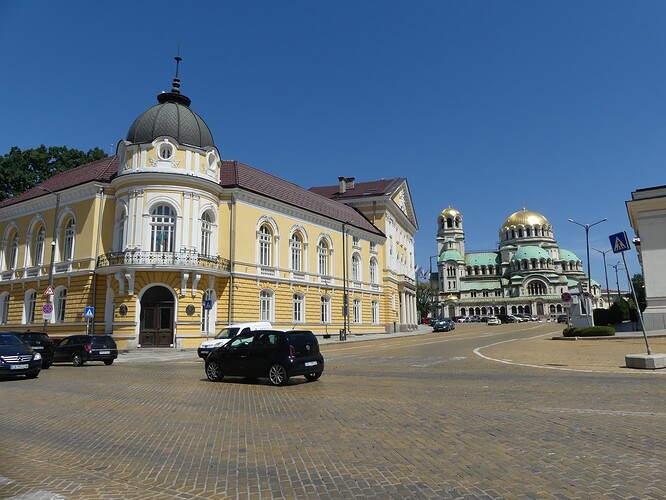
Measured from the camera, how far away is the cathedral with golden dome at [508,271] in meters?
128

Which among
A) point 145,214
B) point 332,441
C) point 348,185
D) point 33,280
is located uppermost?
point 348,185

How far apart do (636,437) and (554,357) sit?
14303 mm

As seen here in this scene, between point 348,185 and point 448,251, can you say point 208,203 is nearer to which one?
point 348,185

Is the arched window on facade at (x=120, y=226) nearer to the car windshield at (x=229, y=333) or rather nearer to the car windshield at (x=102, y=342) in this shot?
the car windshield at (x=102, y=342)

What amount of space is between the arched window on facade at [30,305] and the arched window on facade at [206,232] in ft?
47.4

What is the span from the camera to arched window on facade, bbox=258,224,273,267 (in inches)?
1512

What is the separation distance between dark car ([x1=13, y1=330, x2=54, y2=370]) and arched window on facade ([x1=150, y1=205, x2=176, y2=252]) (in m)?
10.5

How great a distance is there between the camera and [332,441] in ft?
23.2

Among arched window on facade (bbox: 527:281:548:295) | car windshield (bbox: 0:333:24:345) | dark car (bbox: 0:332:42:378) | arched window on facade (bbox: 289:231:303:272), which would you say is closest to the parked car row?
car windshield (bbox: 0:333:24:345)

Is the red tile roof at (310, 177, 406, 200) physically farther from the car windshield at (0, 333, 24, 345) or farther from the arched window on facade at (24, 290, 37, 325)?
the car windshield at (0, 333, 24, 345)

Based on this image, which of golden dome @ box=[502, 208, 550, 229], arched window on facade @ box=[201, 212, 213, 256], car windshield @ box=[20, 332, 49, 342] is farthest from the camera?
golden dome @ box=[502, 208, 550, 229]

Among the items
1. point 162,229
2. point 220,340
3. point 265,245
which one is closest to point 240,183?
point 265,245

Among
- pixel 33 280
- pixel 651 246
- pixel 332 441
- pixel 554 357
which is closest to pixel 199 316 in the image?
pixel 33 280

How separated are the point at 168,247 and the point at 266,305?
920 cm
